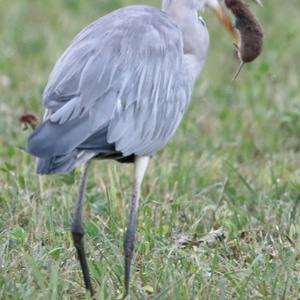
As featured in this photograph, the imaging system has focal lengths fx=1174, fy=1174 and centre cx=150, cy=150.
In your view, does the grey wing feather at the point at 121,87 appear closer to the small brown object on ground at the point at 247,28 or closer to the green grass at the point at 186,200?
the small brown object on ground at the point at 247,28

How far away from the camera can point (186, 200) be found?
5832 mm

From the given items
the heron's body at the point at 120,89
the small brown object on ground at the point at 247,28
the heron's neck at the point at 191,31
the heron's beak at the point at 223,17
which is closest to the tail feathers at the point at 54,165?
the heron's body at the point at 120,89

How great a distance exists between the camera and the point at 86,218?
5559 millimetres

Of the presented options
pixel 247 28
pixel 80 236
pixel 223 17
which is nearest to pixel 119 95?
pixel 80 236

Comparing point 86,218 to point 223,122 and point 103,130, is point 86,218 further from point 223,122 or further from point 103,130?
point 223,122

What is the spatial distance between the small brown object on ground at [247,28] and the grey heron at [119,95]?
0.17m

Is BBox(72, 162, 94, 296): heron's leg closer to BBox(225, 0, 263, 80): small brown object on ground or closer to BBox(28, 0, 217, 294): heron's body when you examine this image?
BBox(28, 0, 217, 294): heron's body

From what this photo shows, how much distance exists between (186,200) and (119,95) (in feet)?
4.28

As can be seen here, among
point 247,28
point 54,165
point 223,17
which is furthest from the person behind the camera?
point 223,17

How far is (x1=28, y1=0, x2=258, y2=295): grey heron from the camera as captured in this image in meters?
4.47

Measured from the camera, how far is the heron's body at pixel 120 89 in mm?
4461

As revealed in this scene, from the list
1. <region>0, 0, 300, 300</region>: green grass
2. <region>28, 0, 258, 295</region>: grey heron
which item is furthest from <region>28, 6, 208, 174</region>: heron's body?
<region>0, 0, 300, 300</region>: green grass

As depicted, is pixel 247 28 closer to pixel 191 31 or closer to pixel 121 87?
pixel 191 31

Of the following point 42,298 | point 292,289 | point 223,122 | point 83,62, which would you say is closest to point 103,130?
point 83,62
